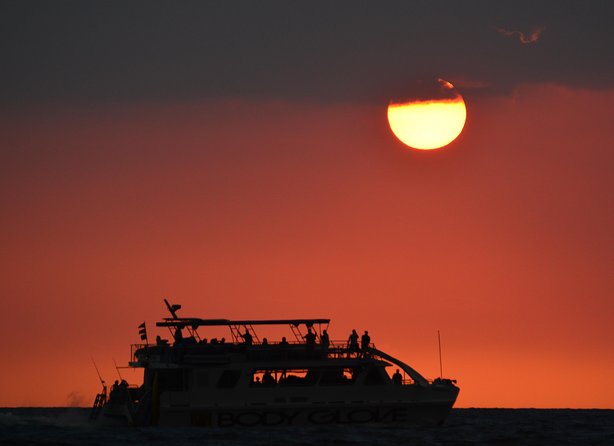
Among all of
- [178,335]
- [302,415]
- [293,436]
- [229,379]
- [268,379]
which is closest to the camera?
[293,436]

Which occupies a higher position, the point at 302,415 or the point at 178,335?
the point at 178,335

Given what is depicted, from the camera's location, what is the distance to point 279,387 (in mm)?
60875

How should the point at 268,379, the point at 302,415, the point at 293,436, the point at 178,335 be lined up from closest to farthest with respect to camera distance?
Answer: the point at 293,436
the point at 302,415
the point at 268,379
the point at 178,335

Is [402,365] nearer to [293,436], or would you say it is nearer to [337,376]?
[337,376]

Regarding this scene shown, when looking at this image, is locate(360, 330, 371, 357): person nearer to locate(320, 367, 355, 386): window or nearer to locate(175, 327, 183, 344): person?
locate(320, 367, 355, 386): window

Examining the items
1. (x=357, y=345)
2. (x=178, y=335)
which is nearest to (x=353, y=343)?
(x=357, y=345)

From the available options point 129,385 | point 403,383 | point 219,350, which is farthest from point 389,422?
point 129,385

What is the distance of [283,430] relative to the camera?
58.9 m

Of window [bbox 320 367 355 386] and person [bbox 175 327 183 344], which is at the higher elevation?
person [bbox 175 327 183 344]

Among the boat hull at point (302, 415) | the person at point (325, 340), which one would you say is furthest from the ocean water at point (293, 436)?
the person at point (325, 340)

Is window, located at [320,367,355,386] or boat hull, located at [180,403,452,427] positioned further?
window, located at [320,367,355,386]

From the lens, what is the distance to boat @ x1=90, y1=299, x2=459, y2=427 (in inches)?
2384

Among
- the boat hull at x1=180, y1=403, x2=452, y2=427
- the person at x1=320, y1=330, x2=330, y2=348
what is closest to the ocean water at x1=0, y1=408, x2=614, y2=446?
the boat hull at x1=180, y1=403, x2=452, y2=427

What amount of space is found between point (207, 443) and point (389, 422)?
37.6 ft
